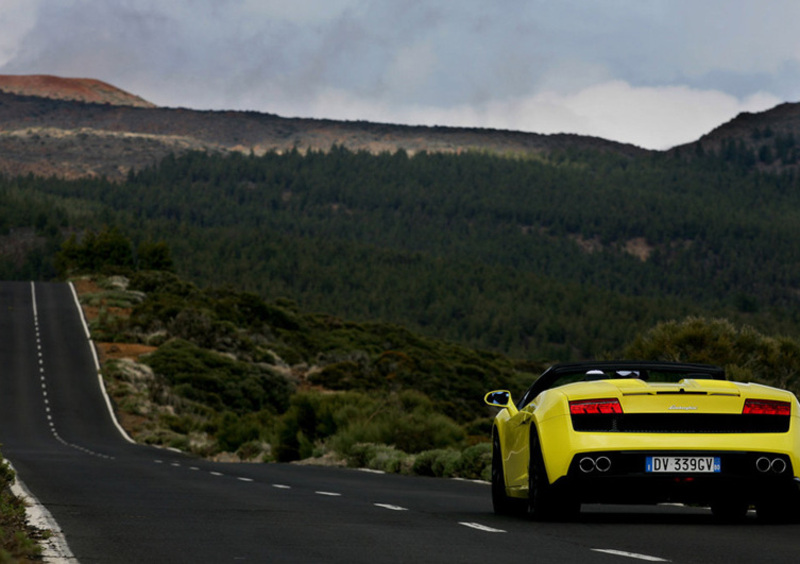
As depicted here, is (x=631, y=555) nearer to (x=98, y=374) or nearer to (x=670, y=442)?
(x=670, y=442)

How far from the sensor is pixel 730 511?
494 inches

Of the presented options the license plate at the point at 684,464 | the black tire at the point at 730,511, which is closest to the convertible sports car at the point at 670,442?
the license plate at the point at 684,464

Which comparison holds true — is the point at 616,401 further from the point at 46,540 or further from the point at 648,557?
the point at 46,540

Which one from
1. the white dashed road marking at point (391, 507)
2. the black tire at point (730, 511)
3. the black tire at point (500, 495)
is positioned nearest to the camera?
the black tire at point (730, 511)

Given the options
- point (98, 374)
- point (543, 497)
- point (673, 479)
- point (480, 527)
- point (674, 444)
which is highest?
point (674, 444)

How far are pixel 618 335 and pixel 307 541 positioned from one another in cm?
17600

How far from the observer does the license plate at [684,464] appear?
10.7 m

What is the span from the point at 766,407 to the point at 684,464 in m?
0.81

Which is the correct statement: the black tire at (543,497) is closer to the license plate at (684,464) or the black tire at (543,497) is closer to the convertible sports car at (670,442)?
the convertible sports car at (670,442)

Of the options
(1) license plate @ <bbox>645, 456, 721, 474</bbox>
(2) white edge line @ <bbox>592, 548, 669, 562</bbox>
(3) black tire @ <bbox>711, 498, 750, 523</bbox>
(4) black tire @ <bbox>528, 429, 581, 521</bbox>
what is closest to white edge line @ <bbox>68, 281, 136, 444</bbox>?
(3) black tire @ <bbox>711, 498, 750, 523</bbox>

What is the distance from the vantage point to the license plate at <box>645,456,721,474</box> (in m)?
10.7

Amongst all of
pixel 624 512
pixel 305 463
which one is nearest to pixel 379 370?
pixel 305 463

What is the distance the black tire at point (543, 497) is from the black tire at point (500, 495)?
1265 mm

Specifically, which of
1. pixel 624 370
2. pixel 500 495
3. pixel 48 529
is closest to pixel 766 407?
pixel 624 370
